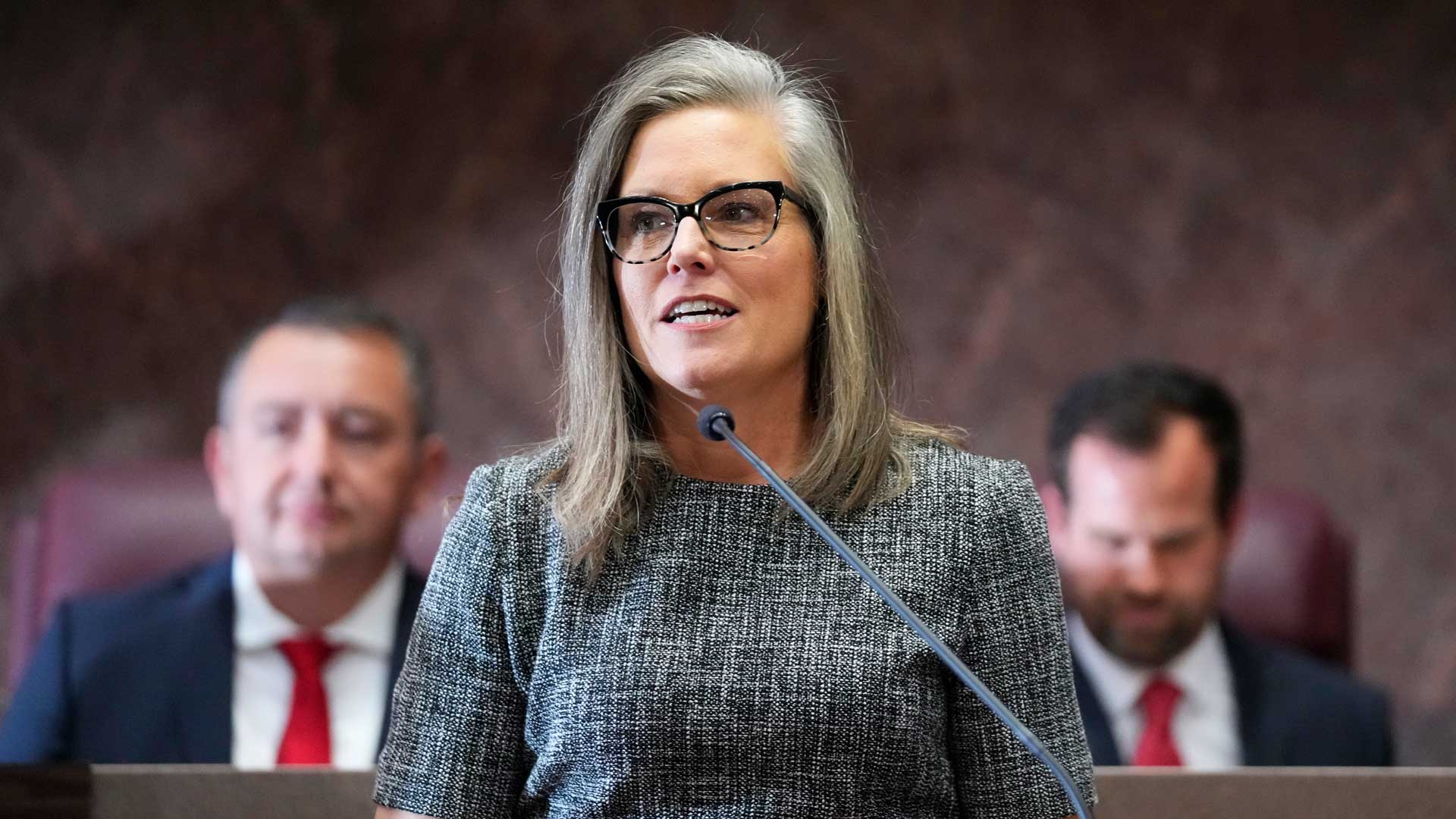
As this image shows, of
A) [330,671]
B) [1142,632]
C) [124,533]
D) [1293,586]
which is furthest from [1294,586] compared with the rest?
[124,533]

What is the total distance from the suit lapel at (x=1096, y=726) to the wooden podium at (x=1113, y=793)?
898 mm

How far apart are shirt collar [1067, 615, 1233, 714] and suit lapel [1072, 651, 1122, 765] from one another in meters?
0.03

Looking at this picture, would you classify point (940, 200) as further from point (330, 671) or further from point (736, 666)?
point (736, 666)

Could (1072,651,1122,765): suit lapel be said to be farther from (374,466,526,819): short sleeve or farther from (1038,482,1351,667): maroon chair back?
(374,466,526,819): short sleeve

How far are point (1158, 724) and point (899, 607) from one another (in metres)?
1.43

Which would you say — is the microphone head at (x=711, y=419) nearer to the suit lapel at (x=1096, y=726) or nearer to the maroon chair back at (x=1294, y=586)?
the suit lapel at (x=1096, y=726)

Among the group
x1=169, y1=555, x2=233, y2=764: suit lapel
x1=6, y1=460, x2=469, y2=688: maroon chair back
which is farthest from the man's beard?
x1=169, y1=555, x2=233, y2=764: suit lapel

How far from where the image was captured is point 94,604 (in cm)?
225

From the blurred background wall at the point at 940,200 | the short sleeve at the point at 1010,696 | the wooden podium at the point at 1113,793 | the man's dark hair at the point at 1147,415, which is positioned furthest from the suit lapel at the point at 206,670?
the short sleeve at the point at 1010,696

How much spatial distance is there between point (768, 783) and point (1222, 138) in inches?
78.7

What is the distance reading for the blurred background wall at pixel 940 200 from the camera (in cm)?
275

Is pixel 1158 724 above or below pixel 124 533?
below

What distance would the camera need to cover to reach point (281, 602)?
2.29 m

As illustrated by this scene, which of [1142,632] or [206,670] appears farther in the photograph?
[1142,632]
